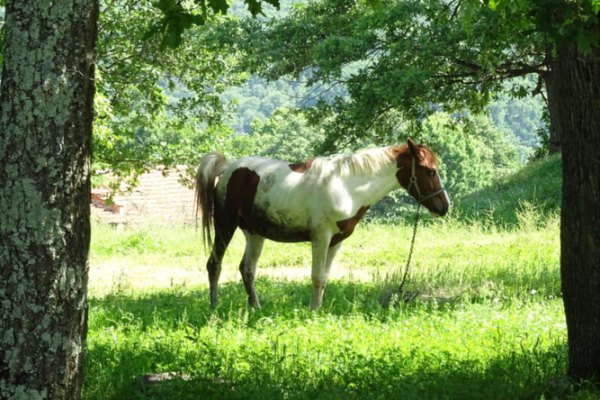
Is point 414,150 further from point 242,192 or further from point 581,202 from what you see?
point 581,202

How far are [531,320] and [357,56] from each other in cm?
1362

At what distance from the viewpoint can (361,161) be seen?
9.74 meters

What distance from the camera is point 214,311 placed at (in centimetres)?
880

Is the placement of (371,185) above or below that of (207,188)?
above

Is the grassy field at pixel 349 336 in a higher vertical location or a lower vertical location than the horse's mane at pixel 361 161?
lower

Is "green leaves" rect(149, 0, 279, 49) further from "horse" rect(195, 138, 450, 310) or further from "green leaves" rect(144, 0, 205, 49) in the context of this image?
"horse" rect(195, 138, 450, 310)

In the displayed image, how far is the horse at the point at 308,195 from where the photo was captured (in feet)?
31.2

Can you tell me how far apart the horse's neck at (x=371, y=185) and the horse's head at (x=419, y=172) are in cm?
12

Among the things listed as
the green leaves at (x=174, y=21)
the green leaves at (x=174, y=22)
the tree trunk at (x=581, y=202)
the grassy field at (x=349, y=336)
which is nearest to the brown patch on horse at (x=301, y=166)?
the grassy field at (x=349, y=336)

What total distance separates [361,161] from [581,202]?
4.17m

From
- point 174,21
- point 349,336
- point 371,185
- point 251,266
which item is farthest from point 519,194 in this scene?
point 174,21

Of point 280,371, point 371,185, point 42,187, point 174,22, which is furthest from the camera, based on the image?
point 371,185

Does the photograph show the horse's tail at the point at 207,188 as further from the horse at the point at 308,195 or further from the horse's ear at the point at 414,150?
the horse's ear at the point at 414,150

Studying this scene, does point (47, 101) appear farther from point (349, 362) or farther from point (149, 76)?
point (149, 76)
